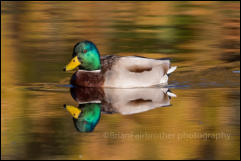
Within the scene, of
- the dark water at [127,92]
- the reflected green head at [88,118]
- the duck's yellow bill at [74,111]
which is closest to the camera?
the dark water at [127,92]

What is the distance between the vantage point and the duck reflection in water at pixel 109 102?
9602 millimetres

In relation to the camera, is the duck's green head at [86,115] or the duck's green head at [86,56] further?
the duck's green head at [86,56]

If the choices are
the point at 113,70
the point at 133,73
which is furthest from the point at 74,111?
the point at 133,73

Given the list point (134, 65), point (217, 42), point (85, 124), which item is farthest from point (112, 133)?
point (217, 42)

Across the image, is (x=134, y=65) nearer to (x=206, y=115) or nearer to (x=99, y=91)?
(x=99, y=91)

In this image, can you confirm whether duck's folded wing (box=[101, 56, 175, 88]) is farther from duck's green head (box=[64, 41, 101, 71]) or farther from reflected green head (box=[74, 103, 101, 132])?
reflected green head (box=[74, 103, 101, 132])

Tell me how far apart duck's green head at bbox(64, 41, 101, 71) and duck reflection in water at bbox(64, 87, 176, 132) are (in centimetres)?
35

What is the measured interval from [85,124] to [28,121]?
67 centimetres

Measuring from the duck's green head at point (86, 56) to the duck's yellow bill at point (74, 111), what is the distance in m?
1.44

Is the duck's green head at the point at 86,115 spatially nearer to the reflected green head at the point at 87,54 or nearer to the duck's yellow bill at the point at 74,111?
the duck's yellow bill at the point at 74,111

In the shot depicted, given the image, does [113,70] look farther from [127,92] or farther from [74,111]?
[74,111]

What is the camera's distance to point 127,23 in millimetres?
18609

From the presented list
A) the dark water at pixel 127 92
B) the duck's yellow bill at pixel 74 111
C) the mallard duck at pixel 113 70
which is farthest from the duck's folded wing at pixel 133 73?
the duck's yellow bill at pixel 74 111

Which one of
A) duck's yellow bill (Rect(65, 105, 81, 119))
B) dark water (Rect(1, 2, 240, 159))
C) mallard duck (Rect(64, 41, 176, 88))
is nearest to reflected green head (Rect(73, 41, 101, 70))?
mallard duck (Rect(64, 41, 176, 88))
